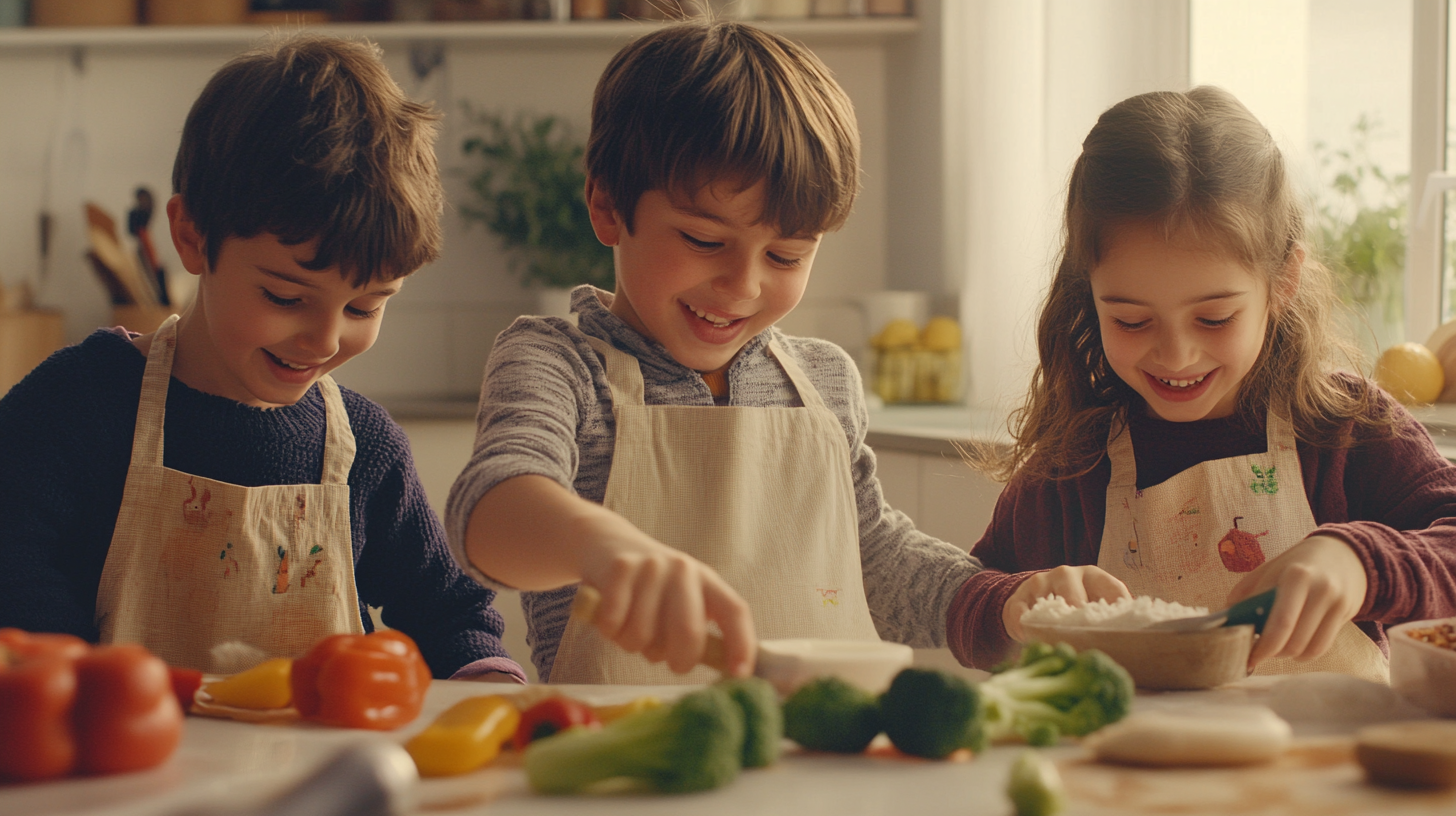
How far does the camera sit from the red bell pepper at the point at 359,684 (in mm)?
710

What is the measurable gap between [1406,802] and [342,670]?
56 centimetres

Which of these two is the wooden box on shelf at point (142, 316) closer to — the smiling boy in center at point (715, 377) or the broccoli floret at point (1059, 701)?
the smiling boy in center at point (715, 377)

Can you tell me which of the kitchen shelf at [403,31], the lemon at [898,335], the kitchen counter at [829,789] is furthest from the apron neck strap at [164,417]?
the kitchen shelf at [403,31]

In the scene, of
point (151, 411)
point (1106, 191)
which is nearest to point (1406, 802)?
point (1106, 191)

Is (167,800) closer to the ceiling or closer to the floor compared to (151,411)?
closer to the floor

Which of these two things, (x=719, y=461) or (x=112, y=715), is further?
(x=719, y=461)

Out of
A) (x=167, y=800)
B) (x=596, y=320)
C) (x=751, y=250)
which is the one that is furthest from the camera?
(x=596, y=320)

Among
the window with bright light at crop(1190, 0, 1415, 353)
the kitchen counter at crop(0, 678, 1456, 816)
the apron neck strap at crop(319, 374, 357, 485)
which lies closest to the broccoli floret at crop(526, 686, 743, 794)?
the kitchen counter at crop(0, 678, 1456, 816)

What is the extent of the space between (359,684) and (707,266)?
49cm

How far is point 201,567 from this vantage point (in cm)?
110

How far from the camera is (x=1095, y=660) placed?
71 centimetres

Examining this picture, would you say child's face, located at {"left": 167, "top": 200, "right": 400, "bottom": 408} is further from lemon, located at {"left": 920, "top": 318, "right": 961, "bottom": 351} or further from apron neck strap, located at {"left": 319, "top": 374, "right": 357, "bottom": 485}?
lemon, located at {"left": 920, "top": 318, "right": 961, "bottom": 351}

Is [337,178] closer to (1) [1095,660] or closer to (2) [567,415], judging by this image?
(2) [567,415]

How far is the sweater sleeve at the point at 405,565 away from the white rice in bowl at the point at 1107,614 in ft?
1.90
